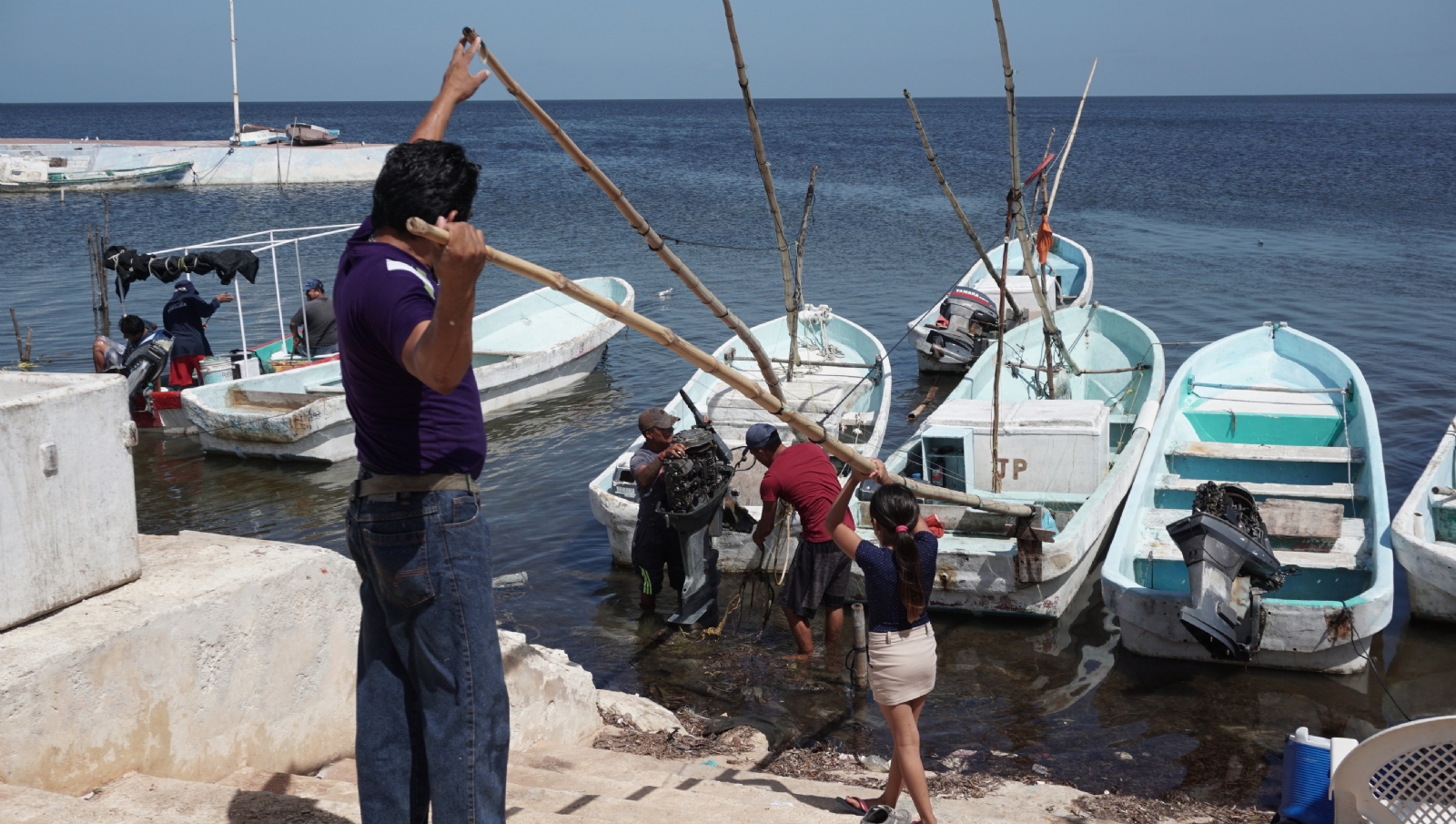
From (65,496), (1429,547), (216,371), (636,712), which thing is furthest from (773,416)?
(65,496)

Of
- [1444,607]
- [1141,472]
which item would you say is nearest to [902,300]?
[1141,472]

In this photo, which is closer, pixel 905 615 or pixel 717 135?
pixel 905 615

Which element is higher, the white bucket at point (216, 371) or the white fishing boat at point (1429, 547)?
→ the white bucket at point (216, 371)

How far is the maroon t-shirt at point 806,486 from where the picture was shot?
7.26 meters

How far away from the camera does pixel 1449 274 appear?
24.0 meters

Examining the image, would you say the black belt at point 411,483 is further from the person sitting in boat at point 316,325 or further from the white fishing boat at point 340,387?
the person sitting in boat at point 316,325

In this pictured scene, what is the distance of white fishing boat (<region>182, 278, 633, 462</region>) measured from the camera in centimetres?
1242

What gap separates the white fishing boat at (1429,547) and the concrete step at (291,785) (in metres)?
7.17

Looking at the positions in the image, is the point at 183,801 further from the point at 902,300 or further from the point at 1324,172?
the point at 1324,172

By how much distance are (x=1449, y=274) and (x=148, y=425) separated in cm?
2584

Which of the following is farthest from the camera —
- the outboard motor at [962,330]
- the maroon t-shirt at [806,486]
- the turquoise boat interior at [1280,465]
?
the outboard motor at [962,330]

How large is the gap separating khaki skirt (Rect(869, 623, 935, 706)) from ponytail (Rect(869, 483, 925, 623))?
104 mm

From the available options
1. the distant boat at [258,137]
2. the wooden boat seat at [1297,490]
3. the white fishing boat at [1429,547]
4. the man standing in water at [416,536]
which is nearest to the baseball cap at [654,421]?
the wooden boat seat at [1297,490]

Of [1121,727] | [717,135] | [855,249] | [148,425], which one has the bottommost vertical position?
[1121,727]
